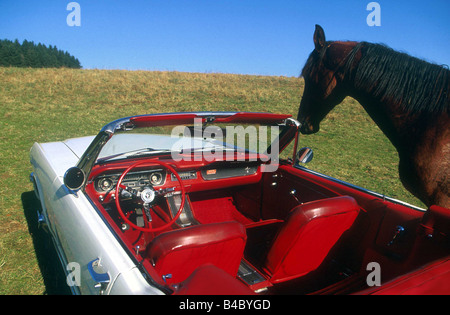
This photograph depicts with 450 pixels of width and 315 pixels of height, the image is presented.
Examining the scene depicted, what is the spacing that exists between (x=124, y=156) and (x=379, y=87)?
8.62 ft

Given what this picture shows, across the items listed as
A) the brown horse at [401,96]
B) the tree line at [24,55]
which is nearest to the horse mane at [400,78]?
the brown horse at [401,96]

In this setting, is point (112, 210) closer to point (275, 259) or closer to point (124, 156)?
point (124, 156)

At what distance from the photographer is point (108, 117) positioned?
13477 mm

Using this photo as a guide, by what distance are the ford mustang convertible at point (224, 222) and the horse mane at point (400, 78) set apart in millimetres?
938

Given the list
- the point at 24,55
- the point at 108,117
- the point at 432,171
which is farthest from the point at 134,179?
the point at 24,55

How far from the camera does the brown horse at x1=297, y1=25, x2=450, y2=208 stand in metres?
2.73

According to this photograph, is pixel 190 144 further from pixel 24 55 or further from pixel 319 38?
pixel 24 55

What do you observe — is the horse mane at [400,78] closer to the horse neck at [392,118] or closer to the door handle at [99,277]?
the horse neck at [392,118]

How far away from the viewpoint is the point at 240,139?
10.5 m

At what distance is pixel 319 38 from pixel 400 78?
100 cm

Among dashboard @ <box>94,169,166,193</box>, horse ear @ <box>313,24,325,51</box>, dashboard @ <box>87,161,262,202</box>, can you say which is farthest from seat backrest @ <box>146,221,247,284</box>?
horse ear @ <box>313,24,325,51</box>

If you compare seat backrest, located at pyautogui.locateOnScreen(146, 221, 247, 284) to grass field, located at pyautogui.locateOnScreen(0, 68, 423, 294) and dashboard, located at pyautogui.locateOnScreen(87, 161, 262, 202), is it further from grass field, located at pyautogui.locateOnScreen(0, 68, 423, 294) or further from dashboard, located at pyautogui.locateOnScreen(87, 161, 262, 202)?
grass field, located at pyautogui.locateOnScreen(0, 68, 423, 294)

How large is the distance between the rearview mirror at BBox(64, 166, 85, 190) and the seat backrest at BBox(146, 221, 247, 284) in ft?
2.95
